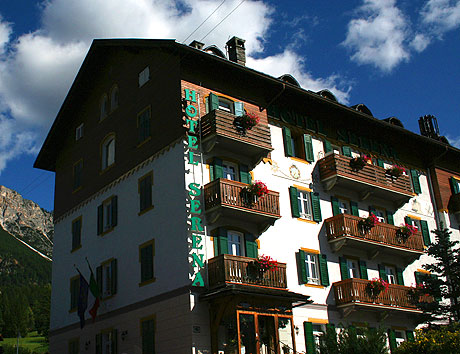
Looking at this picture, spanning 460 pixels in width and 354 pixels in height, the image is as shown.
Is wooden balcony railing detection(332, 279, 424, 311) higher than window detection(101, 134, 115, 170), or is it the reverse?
window detection(101, 134, 115, 170)

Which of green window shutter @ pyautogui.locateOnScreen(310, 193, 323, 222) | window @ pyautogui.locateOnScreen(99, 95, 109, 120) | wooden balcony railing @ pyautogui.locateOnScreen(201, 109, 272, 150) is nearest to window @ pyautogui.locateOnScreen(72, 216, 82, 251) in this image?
window @ pyautogui.locateOnScreen(99, 95, 109, 120)

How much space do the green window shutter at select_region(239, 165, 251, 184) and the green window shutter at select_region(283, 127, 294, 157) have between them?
316 cm

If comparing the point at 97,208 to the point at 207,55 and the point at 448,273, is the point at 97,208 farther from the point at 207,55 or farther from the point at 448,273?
the point at 448,273

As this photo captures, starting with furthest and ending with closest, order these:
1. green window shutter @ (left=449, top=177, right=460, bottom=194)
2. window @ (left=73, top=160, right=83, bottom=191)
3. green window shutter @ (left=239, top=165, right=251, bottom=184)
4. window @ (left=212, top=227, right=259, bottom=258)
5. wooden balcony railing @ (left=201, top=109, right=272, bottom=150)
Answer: green window shutter @ (left=449, top=177, right=460, bottom=194) → window @ (left=73, top=160, right=83, bottom=191) → green window shutter @ (left=239, top=165, right=251, bottom=184) → wooden balcony railing @ (left=201, top=109, right=272, bottom=150) → window @ (left=212, top=227, right=259, bottom=258)

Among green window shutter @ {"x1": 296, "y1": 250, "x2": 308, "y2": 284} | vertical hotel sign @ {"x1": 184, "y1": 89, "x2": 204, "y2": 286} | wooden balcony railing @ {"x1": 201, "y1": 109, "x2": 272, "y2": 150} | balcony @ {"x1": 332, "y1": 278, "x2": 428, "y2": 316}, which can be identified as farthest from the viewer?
balcony @ {"x1": 332, "y1": 278, "x2": 428, "y2": 316}

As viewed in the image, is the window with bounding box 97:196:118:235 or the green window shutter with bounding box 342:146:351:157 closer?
the window with bounding box 97:196:118:235

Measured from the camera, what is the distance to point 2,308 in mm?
136250

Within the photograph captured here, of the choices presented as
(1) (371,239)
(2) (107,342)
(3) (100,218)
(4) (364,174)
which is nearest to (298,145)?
(4) (364,174)

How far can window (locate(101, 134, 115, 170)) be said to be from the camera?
1299 inches

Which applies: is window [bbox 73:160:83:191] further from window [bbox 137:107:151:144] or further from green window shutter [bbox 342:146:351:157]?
green window shutter [bbox 342:146:351:157]

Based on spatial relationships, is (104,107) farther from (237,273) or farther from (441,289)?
(441,289)

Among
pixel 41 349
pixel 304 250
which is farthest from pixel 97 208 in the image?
pixel 41 349

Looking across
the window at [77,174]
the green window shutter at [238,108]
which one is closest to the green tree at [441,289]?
the green window shutter at [238,108]

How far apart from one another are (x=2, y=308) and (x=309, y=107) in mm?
121958
